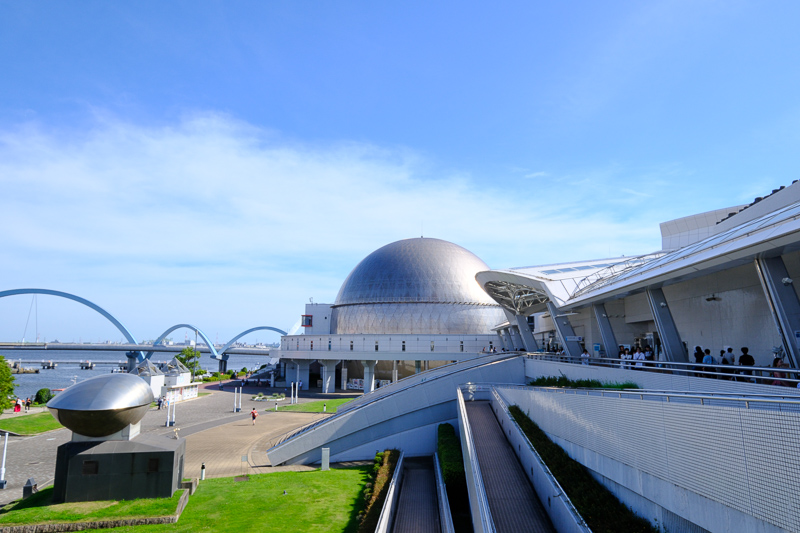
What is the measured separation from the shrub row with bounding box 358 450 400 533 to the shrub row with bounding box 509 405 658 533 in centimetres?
510

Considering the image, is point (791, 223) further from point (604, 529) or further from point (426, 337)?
point (426, 337)

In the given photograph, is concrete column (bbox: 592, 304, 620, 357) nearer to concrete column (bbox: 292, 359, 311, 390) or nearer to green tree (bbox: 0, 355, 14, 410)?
green tree (bbox: 0, 355, 14, 410)

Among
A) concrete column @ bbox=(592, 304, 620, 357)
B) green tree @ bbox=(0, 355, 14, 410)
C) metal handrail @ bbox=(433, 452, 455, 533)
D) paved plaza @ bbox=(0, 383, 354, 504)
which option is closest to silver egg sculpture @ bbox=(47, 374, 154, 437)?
paved plaza @ bbox=(0, 383, 354, 504)

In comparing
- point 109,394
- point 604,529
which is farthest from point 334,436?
point 604,529

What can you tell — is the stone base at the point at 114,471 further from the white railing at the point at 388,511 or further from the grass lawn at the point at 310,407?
the grass lawn at the point at 310,407

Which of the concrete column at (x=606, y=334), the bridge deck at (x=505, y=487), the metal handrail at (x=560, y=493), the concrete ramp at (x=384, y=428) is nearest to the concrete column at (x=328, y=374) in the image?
the concrete ramp at (x=384, y=428)

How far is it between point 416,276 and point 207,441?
40.0 metres

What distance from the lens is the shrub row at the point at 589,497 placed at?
30.0ft

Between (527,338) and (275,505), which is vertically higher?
(527,338)

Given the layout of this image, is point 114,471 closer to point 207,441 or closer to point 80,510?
point 80,510

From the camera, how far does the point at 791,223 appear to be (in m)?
10.1

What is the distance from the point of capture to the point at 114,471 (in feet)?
52.0

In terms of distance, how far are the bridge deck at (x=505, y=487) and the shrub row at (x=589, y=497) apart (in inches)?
35.4

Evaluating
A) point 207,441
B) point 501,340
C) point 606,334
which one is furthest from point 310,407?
point 606,334
